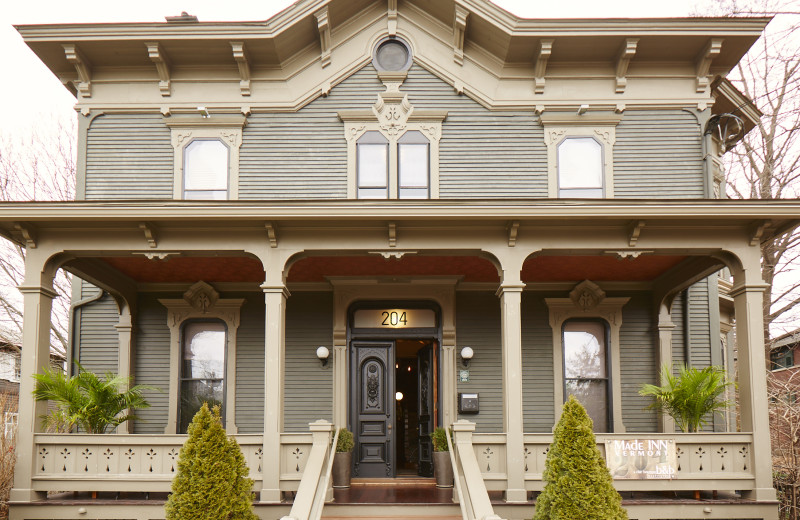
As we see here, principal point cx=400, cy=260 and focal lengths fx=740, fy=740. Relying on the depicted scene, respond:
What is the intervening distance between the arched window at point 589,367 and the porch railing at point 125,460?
16.0 ft

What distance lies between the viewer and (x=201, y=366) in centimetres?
1209

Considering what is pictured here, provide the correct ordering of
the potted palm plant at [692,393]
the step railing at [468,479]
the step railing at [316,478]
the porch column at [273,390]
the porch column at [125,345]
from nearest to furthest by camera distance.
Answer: the step railing at [468,479] → the step railing at [316,478] → the porch column at [273,390] → the potted palm plant at [692,393] → the porch column at [125,345]

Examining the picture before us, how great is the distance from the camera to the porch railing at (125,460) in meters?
9.20

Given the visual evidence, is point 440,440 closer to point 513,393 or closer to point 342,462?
point 342,462

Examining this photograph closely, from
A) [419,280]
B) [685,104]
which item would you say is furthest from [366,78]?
[685,104]

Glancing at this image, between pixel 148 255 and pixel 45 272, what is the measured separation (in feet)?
4.40

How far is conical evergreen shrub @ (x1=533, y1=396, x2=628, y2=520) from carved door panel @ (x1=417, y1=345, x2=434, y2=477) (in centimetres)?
426

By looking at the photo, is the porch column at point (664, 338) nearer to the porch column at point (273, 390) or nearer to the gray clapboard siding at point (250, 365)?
the porch column at point (273, 390)

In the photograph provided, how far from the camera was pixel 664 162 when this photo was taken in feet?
39.6

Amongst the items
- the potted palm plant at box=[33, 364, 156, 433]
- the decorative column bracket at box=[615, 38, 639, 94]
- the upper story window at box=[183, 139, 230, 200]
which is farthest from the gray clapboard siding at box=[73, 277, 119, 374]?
the decorative column bracket at box=[615, 38, 639, 94]

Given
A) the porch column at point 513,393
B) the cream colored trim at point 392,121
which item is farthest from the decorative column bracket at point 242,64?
the porch column at point 513,393

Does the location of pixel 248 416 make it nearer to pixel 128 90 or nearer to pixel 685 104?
pixel 128 90

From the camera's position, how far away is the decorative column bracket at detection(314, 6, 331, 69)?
38.3 feet

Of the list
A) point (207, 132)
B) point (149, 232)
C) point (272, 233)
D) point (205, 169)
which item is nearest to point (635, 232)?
point (272, 233)
